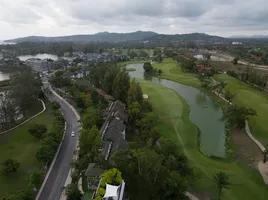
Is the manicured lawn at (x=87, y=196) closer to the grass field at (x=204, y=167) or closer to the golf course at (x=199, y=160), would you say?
the golf course at (x=199, y=160)

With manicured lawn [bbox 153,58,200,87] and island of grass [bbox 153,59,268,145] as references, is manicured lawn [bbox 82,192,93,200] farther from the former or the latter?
manicured lawn [bbox 153,58,200,87]

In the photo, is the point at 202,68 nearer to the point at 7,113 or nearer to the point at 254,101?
the point at 254,101

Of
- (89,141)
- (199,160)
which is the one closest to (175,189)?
(199,160)

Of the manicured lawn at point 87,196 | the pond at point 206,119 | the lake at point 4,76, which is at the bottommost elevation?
the pond at point 206,119

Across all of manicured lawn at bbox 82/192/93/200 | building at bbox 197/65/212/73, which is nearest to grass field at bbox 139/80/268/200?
manicured lawn at bbox 82/192/93/200

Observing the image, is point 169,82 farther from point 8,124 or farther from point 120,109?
point 8,124

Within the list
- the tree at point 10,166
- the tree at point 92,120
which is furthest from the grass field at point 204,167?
the tree at point 10,166
